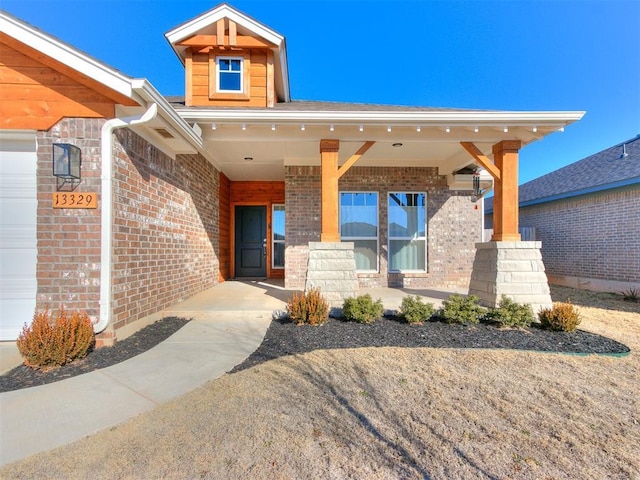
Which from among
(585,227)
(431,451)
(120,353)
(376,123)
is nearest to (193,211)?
(120,353)

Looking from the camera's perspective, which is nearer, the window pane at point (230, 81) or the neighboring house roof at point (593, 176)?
the window pane at point (230, 81)

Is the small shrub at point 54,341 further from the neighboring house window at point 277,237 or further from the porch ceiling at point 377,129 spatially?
the neighboring house window at point 277,237

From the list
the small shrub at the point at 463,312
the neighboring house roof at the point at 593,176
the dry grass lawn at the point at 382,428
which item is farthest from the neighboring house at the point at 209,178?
the neighboring house roof at the point at 593,176

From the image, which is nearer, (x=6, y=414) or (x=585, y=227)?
(x=6, y=414)

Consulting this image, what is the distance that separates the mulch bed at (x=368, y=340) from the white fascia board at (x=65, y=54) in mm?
2829

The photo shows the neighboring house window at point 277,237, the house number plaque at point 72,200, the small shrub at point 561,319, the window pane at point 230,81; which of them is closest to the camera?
the house number plaque at point 72,200

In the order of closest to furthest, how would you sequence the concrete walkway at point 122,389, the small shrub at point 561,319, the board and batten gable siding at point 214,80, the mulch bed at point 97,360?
the concrete walkway at point 122,389 < the mulch bed at point 97,360 < the small shrub at point 561,319 < the board and batten gable siding at point 214,80

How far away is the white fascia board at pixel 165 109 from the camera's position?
3353mm

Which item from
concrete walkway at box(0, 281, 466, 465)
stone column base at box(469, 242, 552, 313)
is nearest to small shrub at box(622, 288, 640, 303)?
stone column base at box(469, 242, 552, 313)

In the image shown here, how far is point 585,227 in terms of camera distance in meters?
8.96

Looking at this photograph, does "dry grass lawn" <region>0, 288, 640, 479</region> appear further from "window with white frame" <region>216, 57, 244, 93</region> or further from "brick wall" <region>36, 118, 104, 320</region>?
"window with white frame" <region>216, 57, 244, 93</region>

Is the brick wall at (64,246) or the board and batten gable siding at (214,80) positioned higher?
the board and batten gable siding at (214,80)

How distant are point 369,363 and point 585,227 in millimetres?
9358

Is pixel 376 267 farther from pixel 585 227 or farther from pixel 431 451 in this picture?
pixel 585 227
